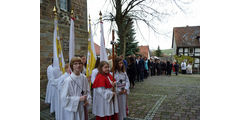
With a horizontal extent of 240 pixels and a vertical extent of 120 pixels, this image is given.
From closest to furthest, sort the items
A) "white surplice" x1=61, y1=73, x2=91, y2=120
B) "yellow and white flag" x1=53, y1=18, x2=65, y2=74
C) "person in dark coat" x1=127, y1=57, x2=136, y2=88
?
"white surplice" x1=61, y1=73, x2=91, y2=120
"yellow and white flag" x1=53, y1=18, x2=65, y2=74
"person in dark coat" x1=127, y1=57, x2=136, y2=88

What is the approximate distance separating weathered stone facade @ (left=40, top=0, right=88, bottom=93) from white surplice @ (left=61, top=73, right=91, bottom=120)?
511 cm

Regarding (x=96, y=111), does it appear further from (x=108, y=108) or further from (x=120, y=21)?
(x=120, y=21)

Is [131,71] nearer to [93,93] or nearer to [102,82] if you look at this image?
[93,93]

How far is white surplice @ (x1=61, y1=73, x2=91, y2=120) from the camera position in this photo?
2.87 m

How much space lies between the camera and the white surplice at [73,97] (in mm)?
2873

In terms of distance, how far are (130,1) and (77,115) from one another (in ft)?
28.8

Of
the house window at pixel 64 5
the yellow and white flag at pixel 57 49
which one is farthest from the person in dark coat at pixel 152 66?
the yellow and white flag at pixel 57 49

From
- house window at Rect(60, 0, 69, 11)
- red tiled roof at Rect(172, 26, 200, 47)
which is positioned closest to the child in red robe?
house window at Rect(60, 0, 69, 11)

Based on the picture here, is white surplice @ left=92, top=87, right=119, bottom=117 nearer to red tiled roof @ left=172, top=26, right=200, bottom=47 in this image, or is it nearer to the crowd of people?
the crowd of people

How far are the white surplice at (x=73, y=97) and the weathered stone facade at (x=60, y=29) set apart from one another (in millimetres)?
5112

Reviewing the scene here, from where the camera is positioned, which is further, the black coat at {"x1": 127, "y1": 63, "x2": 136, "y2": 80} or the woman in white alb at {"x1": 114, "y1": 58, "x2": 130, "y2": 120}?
the black coat at {"x1": 127, "y1": 63, "x2": 136, "y2": 80}

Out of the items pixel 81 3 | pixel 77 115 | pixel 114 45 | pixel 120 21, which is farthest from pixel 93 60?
pixel 81 3

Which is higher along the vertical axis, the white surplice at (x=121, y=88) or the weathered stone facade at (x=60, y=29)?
the weathered stone facade at (x=60, y=29)

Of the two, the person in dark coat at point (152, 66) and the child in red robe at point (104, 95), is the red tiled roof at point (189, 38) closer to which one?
the person in dark coat at point (152, 66)
